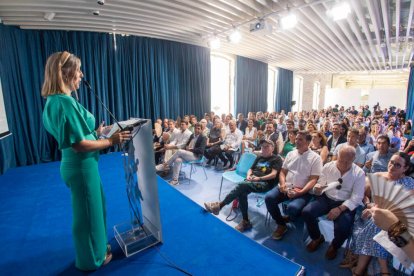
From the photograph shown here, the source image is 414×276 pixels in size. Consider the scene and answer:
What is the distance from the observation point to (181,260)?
1949 mm

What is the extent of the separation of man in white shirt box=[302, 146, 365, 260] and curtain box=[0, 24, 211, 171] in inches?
223

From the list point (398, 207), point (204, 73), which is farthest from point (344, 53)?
point (398, 207)

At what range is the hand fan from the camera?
106 centimetres

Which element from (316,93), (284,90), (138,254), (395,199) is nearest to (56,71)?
(138,254)

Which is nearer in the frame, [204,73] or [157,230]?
[157,230]

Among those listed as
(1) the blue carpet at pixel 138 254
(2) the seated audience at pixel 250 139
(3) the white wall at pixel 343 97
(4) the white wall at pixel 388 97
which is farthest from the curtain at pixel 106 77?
(4) the white wall at pixel 388 97

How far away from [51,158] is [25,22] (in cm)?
307

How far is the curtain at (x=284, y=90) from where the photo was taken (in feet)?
43.5

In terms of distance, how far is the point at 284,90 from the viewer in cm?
1375

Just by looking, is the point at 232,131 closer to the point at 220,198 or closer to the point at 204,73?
the point at 220,198

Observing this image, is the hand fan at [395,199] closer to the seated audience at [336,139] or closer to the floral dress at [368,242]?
the floral dress at [368,242]

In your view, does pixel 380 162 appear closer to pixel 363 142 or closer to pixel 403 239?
pixel 363 142

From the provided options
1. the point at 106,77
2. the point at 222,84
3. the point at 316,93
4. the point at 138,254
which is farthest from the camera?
the point at 316,93

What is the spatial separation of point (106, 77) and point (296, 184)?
5657 mm
